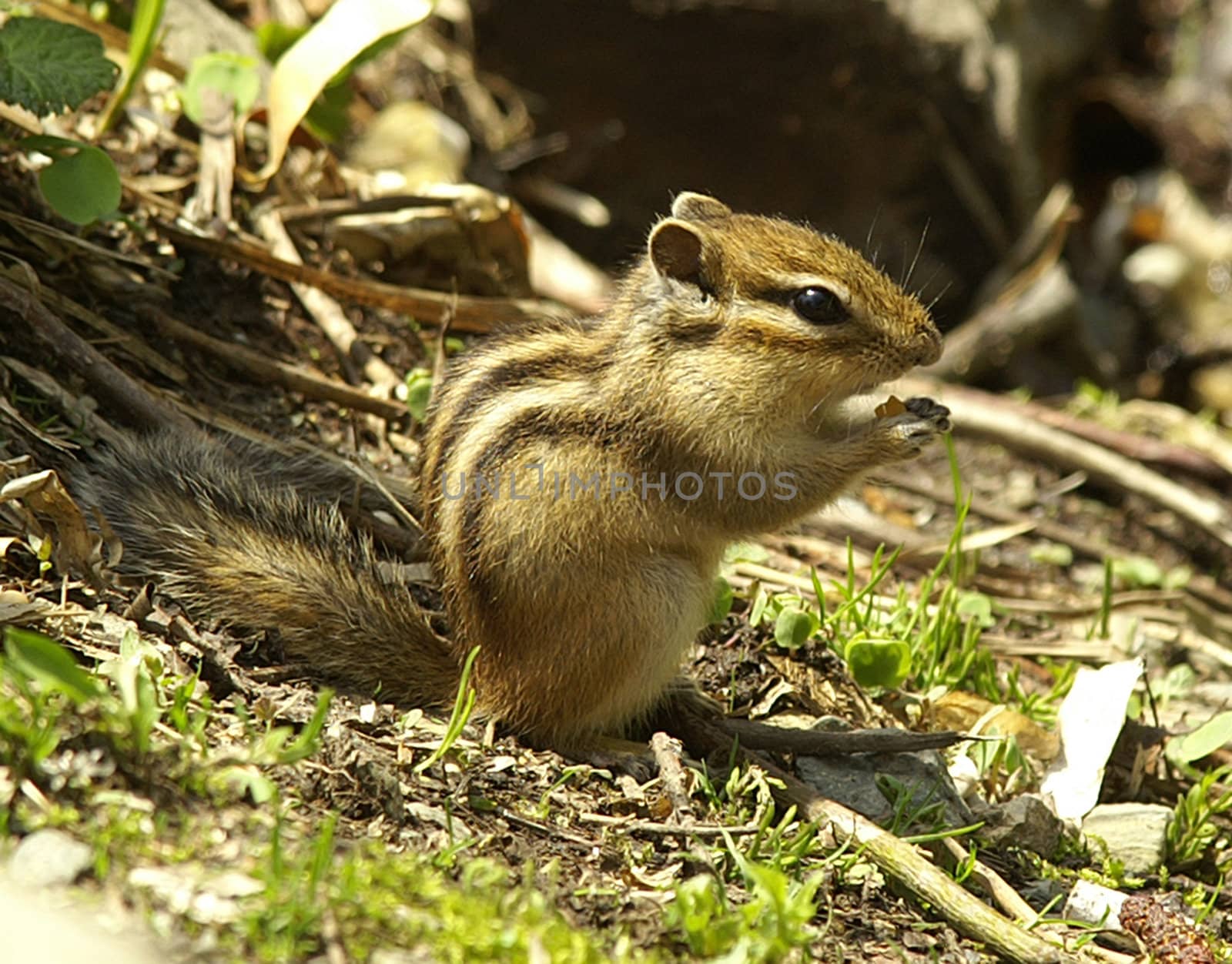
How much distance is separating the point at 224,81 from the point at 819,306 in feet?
7.86

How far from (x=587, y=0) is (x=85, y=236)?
3646 mm

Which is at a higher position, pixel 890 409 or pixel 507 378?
pixel 890 409

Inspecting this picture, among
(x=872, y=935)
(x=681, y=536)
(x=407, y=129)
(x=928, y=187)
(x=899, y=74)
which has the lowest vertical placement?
(x=872, y=935)

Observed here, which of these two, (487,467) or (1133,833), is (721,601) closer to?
(487,467)

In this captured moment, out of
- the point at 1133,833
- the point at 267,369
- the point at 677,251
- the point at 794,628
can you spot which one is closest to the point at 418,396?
the point at 267,369

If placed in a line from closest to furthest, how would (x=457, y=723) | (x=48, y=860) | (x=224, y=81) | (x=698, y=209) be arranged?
(x=48, y=860) → (x=457, y=723) → (x=698, y=209) → (x=224, y=81)

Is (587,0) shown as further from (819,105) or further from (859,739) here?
(859,739)

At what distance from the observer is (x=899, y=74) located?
23.5 ft

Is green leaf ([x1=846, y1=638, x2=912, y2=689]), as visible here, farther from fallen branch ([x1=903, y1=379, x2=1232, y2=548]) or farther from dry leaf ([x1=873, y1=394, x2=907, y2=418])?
fallen branch ([x1=903, y1=379, x2=1232, y2=548])

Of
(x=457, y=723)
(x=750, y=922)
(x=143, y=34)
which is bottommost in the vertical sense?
(x=457, y=723)

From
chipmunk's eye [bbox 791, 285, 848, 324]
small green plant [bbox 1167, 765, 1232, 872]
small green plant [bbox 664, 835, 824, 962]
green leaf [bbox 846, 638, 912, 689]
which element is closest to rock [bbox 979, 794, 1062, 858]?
small green plant [bbox 1167, 765, 1232, 872]

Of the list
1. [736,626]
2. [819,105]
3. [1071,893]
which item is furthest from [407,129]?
[1071,893]

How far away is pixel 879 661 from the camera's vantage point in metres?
3.72

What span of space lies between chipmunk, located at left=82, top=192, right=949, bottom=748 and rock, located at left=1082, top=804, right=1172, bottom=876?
3.68 ft
